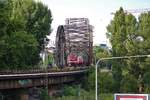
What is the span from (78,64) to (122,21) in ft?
136

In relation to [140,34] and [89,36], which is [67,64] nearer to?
[89,36]

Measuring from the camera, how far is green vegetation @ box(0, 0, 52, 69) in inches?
3565

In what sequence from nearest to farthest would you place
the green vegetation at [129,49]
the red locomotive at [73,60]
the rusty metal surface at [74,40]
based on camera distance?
the green vegetation at [129,49]
the red locomotive at [73,60]
the rusty metal surface at [74,40]

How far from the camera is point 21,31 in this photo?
99.0 m

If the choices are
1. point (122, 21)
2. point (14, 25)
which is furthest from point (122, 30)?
point (14, 25)

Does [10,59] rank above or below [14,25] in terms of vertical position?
below

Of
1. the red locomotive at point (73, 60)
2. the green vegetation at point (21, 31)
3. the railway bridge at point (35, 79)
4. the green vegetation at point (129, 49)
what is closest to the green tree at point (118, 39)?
the green vegetation at point (129, 49)

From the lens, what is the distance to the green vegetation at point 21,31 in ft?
297

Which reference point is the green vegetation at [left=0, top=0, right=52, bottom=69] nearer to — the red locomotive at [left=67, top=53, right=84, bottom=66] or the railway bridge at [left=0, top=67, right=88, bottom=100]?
the railway bridge at [left=0, top=67, right=88, bottom=100]

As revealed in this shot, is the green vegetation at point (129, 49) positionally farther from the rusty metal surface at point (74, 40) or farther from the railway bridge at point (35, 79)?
the rusty metal surface at point (74, 40)

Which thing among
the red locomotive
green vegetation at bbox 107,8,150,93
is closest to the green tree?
green vegetation at bbox 107,8,150,93

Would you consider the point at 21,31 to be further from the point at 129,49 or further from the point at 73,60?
the point at 73,60

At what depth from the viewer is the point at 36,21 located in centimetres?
11988

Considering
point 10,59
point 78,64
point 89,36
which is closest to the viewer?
point 10,59
